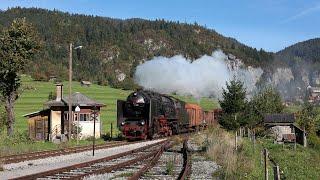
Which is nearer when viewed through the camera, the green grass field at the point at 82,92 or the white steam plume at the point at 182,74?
the white steam plume at the point at 182,74

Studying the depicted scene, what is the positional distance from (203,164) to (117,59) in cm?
17703

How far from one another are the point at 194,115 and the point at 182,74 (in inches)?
299

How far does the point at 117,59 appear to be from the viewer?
19425 cm

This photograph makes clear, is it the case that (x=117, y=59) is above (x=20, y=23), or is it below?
above

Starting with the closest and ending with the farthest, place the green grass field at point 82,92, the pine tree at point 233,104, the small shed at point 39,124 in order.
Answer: the pine tree at point 233,104, the small shed at point 39,124, the green grass field at point 82,92

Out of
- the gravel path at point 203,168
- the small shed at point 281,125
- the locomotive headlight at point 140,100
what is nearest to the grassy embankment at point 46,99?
the small shed at point 281,125

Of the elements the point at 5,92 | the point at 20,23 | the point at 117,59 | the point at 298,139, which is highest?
the point at 117,59

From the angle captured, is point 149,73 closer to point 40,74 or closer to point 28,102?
point 28,102

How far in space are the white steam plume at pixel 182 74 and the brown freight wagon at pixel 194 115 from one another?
308 centimetres

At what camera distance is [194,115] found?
53.1m

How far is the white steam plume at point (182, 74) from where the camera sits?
5103cm

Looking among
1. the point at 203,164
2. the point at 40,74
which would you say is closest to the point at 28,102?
the point at 40,74

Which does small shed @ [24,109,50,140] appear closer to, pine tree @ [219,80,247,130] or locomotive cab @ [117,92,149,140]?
locomotive cab @ [117,92,149,140]

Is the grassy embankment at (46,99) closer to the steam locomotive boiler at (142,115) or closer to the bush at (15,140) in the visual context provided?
the steam locomotive boiler at (142,115)
